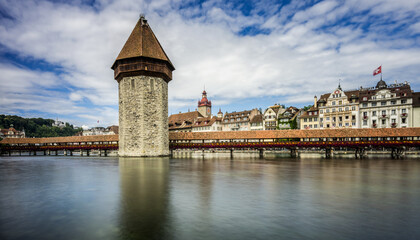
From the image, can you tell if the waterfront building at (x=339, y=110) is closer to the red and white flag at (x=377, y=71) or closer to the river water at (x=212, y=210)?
the red and white flag at (x=377, y=71)

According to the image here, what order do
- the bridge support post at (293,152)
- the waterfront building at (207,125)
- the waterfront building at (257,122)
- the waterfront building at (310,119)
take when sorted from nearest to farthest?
1. the bridge support post at (293,152)
2. the waterfront building at (310,119)
3. the waterfront building at (257,122)
4. the waterfront building at (207,125)

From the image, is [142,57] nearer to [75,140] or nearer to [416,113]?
[75,140]

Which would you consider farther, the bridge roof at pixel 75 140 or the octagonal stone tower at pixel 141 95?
the bridge roof at pixel 75 140

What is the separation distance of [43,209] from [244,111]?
Answer: 157 ft

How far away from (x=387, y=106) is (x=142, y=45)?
3690cm

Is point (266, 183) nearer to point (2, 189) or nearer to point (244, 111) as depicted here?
point (2, 189)

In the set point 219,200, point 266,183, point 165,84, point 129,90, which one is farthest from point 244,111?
point 219,200

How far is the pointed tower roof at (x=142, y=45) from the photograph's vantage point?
86.0 ft

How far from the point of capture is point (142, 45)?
2633cm

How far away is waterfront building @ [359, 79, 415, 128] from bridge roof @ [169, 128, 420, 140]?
29.5 ft

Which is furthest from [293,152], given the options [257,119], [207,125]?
[207,125]

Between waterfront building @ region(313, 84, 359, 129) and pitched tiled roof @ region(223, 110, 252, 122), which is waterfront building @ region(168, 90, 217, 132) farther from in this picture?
waterfront building @ region(313, 84, 359, 129)

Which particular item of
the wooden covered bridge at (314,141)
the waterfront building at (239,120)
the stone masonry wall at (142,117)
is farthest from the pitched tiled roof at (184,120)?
the stone masonry wall at (142,117)

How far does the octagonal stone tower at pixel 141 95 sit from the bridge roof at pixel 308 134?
6.23 m
